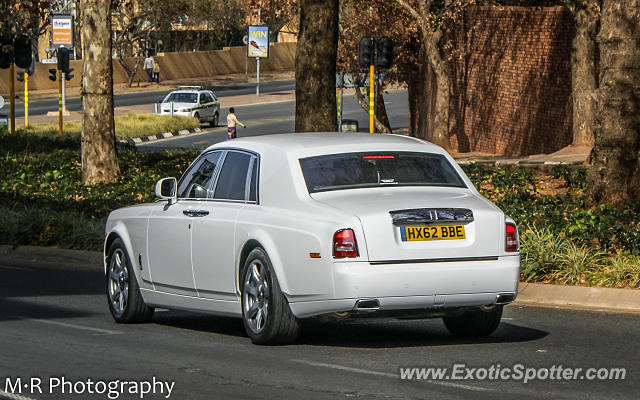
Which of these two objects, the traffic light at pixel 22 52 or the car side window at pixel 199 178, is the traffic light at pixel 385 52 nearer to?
the traffic light at pixel 22 52

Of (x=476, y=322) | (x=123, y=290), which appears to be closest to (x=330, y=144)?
(x=476, y=322)

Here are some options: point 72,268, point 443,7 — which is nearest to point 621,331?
point 72,268

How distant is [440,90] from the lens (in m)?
40.5

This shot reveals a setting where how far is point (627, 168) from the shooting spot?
1711 cm

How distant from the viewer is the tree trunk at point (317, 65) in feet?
76.0

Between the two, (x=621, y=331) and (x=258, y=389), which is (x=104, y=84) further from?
(x=258, y=389)

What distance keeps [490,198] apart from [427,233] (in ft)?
33.2

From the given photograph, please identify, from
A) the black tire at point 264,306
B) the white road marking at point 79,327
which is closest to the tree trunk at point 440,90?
the white road marking at point 79,327

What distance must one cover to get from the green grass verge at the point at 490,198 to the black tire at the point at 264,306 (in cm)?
434

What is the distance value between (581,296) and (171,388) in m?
5.72

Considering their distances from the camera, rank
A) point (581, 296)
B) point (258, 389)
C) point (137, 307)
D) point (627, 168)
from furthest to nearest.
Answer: point (627, 168) < point (581, 296) < point (137, 307) < point (258, 389)

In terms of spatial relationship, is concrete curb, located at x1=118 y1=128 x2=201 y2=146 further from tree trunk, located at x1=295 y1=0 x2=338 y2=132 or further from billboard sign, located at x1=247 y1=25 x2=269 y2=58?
tree trunk, located at x1=295 y1=0 x2=338 y2=132

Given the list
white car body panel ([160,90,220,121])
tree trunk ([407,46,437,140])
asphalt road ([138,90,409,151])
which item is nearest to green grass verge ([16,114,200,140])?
asphalt road ([138,90,409,151])

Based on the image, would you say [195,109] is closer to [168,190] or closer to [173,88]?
[173,88]
